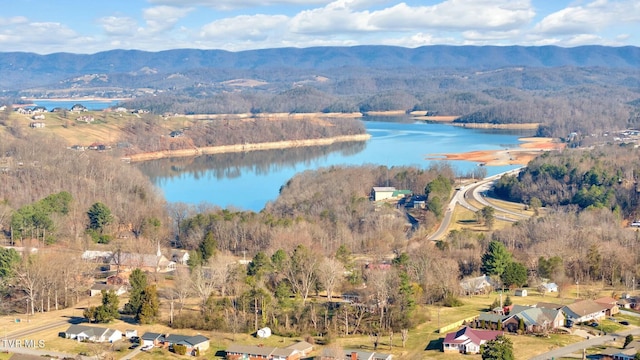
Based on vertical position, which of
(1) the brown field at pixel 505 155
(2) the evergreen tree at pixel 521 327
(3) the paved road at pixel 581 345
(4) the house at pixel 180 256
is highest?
(2) the evergreen tree at pixel 521 327

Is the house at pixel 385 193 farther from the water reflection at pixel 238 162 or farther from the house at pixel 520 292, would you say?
the house at pixel 520 292

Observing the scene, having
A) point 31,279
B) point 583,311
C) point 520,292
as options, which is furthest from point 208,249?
point 583,311

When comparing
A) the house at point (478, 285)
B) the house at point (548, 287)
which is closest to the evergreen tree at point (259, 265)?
the house at point (478, 285)

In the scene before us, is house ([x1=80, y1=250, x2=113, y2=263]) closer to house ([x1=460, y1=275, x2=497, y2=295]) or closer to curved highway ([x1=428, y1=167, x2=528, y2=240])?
house ([x1=460, y1=275, x2=497, y2=295])

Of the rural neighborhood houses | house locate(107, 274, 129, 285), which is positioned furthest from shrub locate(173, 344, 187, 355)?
house locate(107, 274, 129, 285)

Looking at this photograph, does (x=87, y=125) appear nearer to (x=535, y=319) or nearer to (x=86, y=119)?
(x=86, y=119)
